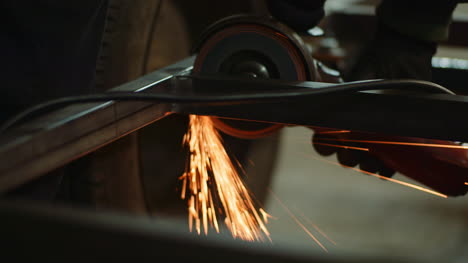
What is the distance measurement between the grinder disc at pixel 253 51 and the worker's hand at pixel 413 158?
0.77 ft

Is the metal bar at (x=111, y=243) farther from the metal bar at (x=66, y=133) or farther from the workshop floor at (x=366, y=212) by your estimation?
the workshop floor at (x=366, y=212)

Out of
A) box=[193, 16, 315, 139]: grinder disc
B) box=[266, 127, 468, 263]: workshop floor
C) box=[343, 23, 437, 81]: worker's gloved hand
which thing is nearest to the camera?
box=[193, 16, 315, 139]: grinder disc

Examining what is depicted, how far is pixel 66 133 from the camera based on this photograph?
20.3 inches

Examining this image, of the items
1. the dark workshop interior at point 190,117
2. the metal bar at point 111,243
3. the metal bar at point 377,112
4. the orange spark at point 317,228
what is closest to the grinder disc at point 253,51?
the dark workshop interior at point 190,117

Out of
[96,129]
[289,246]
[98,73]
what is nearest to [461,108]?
[289,246]

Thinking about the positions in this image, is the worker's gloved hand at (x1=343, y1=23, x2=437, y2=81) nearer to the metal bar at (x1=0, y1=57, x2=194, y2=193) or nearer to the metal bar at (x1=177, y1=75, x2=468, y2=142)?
the metal bar at (x1=177, y1=75, x2=468, y2=142)

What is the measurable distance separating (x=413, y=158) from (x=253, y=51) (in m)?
0.42

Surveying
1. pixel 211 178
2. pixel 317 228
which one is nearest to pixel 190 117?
pixel 211 178

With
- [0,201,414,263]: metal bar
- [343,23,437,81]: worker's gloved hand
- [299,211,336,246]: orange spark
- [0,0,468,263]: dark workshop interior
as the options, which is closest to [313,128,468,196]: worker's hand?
[0,0,468,263]: dark workshop interior

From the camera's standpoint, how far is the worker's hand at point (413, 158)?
83 centimetres

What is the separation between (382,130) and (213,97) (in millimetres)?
275

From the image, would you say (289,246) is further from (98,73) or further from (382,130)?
(98,73)

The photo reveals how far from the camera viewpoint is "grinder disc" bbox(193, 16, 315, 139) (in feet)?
2.59

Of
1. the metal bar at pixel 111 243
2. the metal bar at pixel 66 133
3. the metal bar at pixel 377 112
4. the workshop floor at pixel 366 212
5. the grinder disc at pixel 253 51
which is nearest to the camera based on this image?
the metal bar at pixel 111 243
